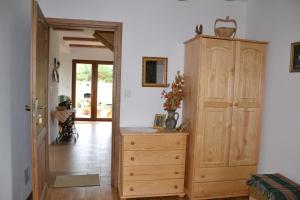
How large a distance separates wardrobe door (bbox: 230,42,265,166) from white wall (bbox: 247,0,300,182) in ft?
0.37

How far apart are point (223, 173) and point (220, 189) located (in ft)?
0.67

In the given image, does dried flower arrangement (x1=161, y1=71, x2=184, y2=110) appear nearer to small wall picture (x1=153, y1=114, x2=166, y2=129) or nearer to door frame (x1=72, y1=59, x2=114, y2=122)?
small wall picture (x1=153, y1=114, x2=166, y2=129)

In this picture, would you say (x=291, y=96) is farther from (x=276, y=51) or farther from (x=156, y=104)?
(x=156, y=104)

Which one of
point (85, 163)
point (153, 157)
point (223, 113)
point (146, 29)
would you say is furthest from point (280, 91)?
point (85, 163)

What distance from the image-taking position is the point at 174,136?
3.01 meters

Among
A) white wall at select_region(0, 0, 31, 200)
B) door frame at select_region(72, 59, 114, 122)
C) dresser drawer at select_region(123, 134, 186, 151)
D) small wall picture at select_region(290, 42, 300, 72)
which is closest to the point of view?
white wall at select_region(0, 0, 31, 200)

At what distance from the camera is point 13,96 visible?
2504 millimetres

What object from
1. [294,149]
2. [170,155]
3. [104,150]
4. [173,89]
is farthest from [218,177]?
[104,150]

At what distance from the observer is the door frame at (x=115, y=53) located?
3141 mm

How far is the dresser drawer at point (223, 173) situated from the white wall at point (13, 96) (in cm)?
202

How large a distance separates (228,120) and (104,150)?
296 centimetres

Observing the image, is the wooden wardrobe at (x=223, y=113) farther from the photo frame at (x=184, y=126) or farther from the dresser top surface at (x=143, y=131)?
the dresser top surface at (x=143, y=131)

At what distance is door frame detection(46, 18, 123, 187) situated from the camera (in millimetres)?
3141

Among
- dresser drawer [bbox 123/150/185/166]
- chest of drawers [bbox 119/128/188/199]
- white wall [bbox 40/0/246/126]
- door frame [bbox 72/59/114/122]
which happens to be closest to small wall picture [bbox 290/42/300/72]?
white wall [bbox 40/0/246/126]
